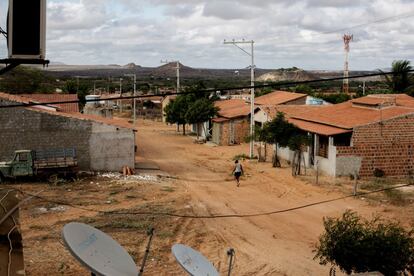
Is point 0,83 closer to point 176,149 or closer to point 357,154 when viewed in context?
point 176,149

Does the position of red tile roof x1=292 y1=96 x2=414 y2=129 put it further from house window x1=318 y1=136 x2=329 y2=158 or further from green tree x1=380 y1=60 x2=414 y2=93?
green tree x1=380 y1=60 x2=414 y2=93

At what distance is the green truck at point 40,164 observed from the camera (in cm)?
2277

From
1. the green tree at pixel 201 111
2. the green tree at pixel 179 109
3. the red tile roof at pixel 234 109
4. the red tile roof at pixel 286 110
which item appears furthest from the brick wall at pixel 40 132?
the green tree at pixel 179 109

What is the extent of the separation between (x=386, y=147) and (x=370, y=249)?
15.5 m

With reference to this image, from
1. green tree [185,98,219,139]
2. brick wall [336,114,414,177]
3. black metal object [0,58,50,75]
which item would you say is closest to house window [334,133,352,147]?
brick wall [336,114,414,177]

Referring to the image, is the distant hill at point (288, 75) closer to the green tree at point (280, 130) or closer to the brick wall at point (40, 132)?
the green tree at point (280, 130)

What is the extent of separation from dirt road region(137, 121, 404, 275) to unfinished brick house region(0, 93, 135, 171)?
3.31 metres

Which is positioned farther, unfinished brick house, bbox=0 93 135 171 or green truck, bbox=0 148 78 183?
unfinished brick house, bbox=0 93 135 171

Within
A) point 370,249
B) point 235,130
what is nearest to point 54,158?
point 370,249

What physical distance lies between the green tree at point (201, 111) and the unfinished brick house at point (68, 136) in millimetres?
16109

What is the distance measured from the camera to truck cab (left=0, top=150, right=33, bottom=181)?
74.6 feet

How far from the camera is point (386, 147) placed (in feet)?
81.4

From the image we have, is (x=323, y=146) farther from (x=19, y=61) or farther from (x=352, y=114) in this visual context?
(x=19, y=61)

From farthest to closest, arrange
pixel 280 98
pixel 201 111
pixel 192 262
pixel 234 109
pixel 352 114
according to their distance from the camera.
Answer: pixel 280 98
pixel 234 109
pixel 201 111
pixel 352 114
pixel 192 262
